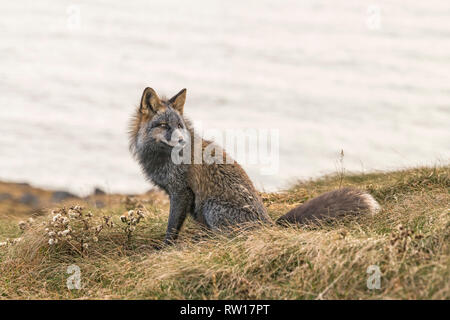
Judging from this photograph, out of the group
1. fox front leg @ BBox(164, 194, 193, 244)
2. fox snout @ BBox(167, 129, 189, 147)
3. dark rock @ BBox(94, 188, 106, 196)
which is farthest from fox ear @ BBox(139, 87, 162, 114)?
dark rock @ BBox(94, 188, 106, 196)

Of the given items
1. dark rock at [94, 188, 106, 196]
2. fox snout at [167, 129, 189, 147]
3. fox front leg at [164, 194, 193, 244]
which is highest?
fox snout at [167, 129, 189, 147]

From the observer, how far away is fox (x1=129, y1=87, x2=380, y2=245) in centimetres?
734

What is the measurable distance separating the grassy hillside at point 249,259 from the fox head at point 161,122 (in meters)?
1.30

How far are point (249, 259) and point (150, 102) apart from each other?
9.17ft

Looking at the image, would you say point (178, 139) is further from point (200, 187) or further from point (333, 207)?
point (333, 207)

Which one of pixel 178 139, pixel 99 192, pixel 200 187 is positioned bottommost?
pixel 99 192

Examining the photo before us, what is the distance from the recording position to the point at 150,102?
7.46m

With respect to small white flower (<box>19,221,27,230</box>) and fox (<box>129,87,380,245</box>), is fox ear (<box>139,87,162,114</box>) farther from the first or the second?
small white flower (<box>19,221,27,230</box>)

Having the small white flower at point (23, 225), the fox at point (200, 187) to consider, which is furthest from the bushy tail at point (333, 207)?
the small white flower at point (23, 225)

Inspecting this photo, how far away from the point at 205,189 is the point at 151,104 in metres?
1.43

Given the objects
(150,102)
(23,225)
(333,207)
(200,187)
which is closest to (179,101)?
(150,102)

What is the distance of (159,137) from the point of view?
743cm
